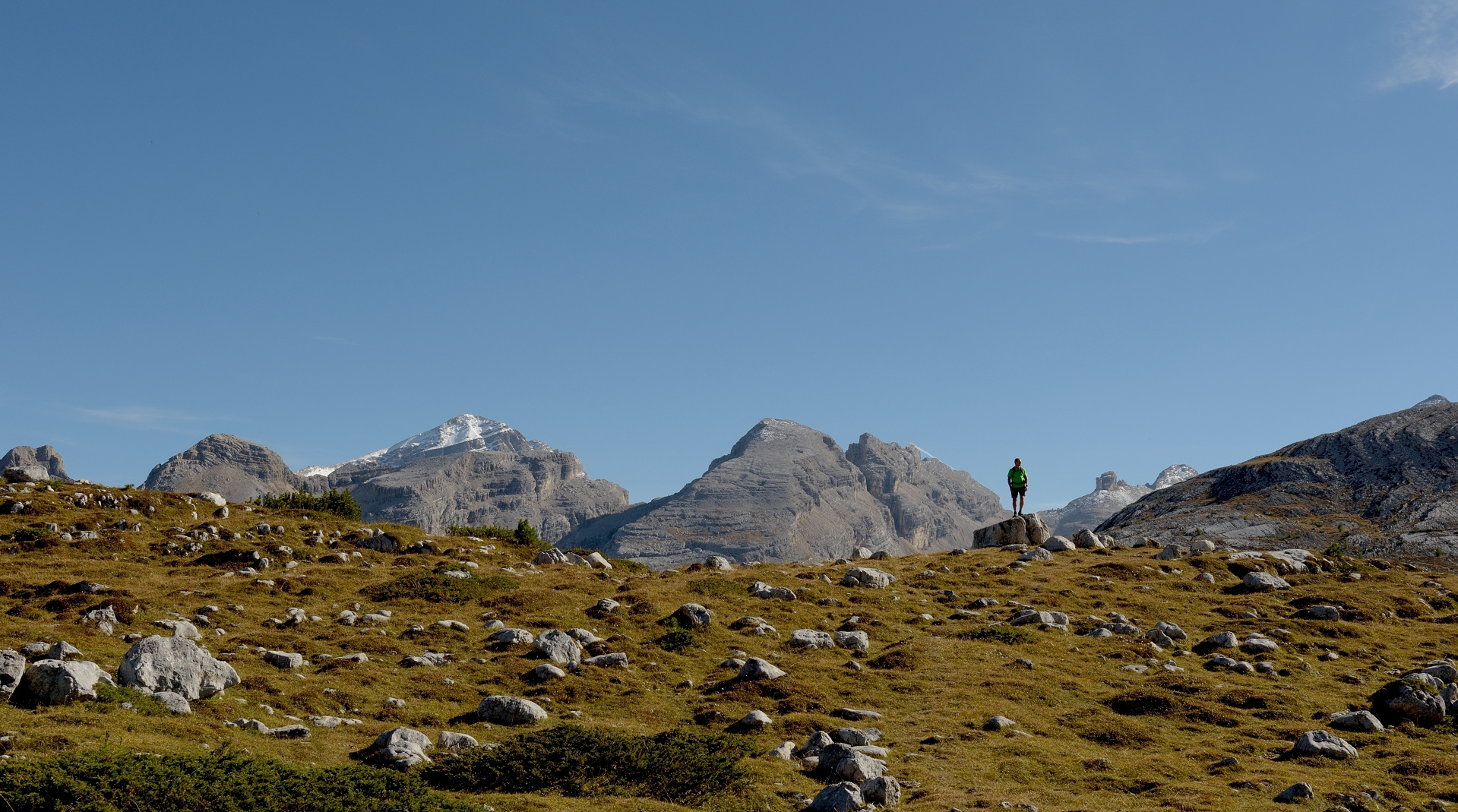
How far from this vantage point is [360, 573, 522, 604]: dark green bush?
35844mm

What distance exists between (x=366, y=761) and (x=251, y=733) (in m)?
2.74

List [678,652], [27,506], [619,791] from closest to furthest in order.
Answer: [619,791] < [678,652] < [27,506]

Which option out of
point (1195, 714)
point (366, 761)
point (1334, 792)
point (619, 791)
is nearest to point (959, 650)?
point (1195, 714)

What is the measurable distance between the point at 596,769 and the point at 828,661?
13.1 m

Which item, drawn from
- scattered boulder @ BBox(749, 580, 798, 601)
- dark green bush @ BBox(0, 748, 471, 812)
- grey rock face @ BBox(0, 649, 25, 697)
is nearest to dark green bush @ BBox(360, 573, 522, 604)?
scattered boulder @ BBox(749, 580, 798, 601)

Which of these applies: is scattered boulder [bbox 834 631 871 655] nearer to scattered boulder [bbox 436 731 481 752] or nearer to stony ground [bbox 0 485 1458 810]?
stony ground [bbox 0 485 1458 810]

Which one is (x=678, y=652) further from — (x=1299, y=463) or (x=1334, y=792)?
(x=1299, y=463)

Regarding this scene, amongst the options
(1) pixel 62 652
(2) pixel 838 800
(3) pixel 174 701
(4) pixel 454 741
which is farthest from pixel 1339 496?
(1) pixel 62 652

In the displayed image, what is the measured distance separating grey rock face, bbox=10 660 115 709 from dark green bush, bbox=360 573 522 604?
16733 millimetres

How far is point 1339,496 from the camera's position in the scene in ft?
218

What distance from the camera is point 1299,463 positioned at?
237 feet

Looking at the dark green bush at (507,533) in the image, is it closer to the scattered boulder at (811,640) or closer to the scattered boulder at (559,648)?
the scattered boulder at (811,640)

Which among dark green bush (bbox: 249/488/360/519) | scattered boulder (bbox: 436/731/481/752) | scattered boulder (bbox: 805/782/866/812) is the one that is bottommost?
scattered boulder (bbox: 805/782/866/812)

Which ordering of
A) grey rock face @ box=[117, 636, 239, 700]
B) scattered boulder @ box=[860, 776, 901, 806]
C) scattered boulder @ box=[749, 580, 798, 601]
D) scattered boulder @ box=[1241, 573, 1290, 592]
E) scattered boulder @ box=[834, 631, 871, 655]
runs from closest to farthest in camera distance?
scattered boulder @ box=[860, 776, 901, 806], grey rock face @ box=[117, 636, 239, 700], scattered boulder @ box=[834, 631, 871, 655], scattered boulder @ box=[749, 580, 798, 601], scattered boulder @ box=[1241, 573, 1290, 592]
